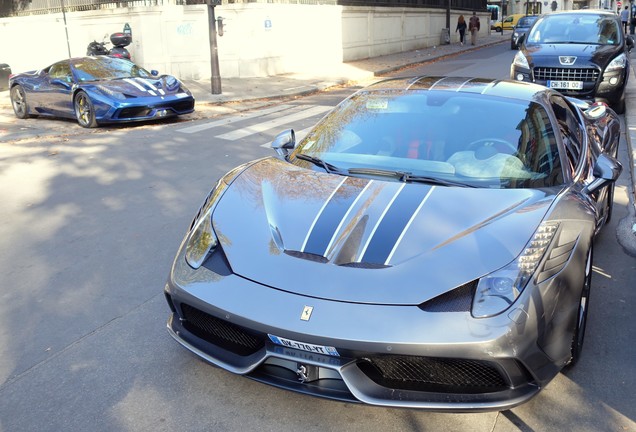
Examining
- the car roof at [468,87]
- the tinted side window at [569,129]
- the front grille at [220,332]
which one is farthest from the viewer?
the car roof at [468,87]

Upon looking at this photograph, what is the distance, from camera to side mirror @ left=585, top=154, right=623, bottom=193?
156 inches

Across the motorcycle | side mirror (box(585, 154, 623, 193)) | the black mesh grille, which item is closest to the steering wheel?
side mirror (box(585, 154, 623, 193))

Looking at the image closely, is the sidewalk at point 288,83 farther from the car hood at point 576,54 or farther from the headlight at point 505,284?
the headlight at point 505,284

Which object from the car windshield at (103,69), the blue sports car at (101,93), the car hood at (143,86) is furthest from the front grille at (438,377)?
the car windshield at (103,69)

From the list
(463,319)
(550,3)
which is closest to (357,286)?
(463,319)

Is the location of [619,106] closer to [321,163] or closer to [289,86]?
[321,163]

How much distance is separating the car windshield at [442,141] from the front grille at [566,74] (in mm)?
7395

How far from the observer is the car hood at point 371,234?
2.83 meters

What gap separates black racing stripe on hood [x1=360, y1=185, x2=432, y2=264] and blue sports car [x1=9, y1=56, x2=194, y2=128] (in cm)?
944

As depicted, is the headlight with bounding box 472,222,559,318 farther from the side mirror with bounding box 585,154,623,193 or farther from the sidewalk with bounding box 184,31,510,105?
the sidewalk with bounding box 184,31,510,105

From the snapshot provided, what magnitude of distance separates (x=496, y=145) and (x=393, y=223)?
3.87 ft

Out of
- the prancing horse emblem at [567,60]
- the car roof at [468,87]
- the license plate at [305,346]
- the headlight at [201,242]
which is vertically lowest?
the license plate at [305,346]

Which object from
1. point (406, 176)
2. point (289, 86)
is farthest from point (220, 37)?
point (406, 176)

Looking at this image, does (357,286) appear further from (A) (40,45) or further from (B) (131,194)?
(A) (40,45)
